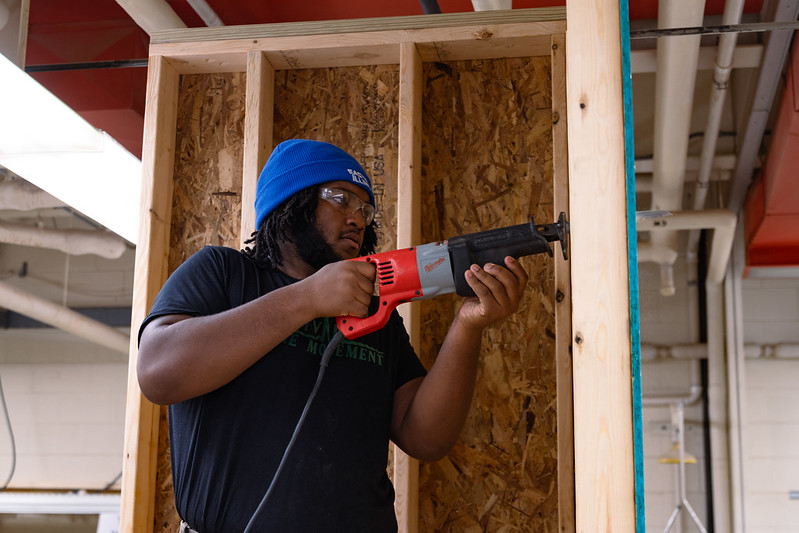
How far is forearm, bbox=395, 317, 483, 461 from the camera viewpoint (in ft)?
5.14

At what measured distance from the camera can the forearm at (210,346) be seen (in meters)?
1.32

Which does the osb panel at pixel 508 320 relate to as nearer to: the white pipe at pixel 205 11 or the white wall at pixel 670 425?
the white pipe at pixel 205 11

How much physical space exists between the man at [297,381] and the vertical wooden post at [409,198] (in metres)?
0.39

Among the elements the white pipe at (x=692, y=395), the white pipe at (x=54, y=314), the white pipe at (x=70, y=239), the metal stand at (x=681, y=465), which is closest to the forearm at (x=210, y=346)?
the white pipe at (x=70, y=239)

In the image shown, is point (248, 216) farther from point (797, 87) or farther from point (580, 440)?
point (797, 87)

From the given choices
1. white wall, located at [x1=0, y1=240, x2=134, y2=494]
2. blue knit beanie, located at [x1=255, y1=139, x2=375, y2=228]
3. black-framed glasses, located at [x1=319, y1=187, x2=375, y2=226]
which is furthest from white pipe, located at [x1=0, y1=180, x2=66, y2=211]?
black-framed glasses, located at [x1=319, y1=187, x2=375, y2=226]

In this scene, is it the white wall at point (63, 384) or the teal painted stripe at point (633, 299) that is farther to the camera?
the white wall at point (63, 384)

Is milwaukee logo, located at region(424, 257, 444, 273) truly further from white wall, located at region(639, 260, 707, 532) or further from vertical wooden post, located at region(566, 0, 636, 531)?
white wall, located at region(639, 260, 707, 532)

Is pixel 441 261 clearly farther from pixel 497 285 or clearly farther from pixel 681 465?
pixel 681 465

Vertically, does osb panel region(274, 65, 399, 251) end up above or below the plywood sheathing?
below

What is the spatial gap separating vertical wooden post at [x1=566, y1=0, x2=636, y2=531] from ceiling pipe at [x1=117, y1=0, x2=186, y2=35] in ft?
7.19

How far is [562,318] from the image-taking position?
2.10 meters

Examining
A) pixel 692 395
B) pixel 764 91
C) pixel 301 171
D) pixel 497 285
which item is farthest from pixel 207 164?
pixel 692 395

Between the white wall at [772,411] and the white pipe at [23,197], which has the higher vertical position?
the white pipe at [23,197]
